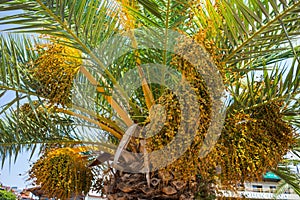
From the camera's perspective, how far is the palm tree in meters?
2.01

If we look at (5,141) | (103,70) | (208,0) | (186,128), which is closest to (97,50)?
(103,70)

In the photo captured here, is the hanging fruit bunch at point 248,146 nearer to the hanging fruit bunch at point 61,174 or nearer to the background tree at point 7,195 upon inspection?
the hanging fruit bunch at point 61,174

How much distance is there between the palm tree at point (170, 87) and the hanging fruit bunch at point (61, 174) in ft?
0.73

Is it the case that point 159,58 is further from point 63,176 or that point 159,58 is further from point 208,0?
point 63,176

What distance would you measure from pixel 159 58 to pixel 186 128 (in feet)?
3.46

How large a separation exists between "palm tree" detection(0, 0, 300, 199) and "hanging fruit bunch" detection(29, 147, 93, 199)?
8.8 inches

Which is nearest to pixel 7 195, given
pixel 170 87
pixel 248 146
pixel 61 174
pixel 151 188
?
pixel 61 174

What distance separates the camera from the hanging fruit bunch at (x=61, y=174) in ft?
9.48

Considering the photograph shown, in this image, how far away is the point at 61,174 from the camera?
2893mm

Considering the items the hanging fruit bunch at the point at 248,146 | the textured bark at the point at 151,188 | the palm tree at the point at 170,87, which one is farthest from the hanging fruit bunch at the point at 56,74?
the hanging fruit bunch at the point at 248,146

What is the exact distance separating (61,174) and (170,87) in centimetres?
129

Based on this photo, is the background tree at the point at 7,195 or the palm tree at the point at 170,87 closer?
the palm tree at the point at 170,87

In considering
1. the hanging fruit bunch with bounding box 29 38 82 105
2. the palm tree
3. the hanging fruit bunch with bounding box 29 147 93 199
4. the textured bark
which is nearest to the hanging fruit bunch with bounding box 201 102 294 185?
the palm tree

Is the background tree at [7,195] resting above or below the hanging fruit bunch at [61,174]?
below
